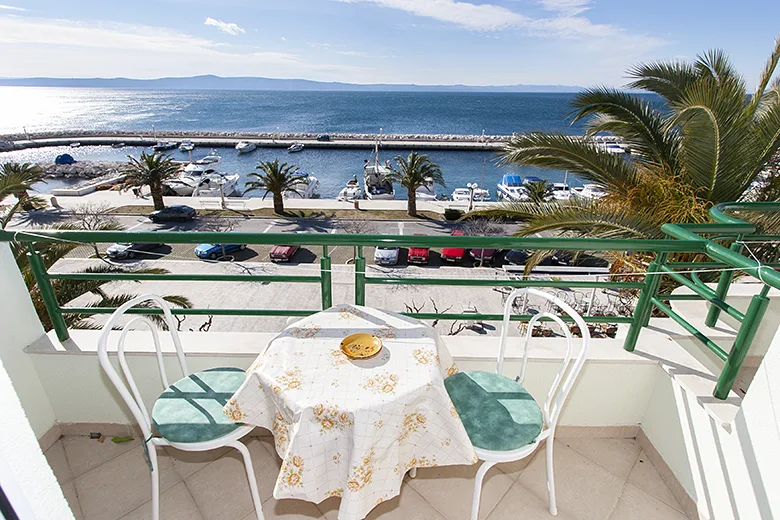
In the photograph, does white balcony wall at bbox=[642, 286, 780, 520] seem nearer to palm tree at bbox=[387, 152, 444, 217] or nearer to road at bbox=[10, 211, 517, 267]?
road at bbox=[10, 211, 517, 267]

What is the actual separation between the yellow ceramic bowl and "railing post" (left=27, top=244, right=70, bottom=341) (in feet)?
5.12

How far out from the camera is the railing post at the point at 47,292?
6.16 ft

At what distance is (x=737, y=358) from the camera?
162cm

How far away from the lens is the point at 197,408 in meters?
1.55

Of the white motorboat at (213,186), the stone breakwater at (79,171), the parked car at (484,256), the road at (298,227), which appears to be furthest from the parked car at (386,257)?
the stone breakwater at (79,171)

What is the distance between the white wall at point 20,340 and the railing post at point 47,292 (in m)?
0.09

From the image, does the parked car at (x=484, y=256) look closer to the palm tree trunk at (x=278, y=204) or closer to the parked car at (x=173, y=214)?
the palm tree trunk at (x=278, y=204)

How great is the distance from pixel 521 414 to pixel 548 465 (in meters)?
0.32

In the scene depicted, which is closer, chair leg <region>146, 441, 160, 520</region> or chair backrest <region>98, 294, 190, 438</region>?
chair backrest <region>98, 294, 190, 438</region>

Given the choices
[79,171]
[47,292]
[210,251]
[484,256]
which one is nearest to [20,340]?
[47,292]

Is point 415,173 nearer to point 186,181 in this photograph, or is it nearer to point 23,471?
point 186,181

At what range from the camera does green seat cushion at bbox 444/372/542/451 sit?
146 centimetres

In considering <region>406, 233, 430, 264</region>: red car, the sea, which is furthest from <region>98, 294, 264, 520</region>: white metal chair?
the sea

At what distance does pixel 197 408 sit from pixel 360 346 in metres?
0.71
